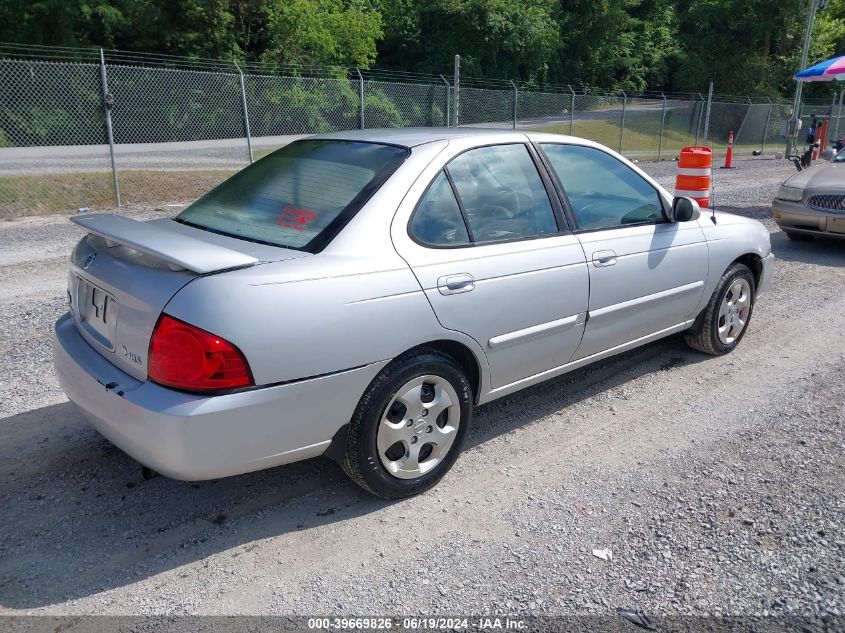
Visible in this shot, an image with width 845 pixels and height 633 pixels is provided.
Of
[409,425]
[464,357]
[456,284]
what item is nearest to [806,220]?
[464,357]

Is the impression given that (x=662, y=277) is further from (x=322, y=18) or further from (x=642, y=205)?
(x=322, y=18)

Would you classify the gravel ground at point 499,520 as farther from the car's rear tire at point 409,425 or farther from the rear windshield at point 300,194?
the rear windshield at point 300,194

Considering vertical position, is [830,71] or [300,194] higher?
[830,71]

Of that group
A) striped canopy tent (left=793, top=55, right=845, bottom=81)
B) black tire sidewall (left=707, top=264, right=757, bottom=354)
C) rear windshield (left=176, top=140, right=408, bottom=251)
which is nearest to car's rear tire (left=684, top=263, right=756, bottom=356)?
black tire sidewall (left=707, top=264, right=757, bottom=354)

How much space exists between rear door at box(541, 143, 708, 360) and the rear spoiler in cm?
201

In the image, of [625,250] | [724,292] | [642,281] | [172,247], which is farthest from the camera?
[724,292]

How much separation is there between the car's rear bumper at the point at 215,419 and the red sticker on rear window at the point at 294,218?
0.77 meters

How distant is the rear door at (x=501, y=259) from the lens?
10.5ft

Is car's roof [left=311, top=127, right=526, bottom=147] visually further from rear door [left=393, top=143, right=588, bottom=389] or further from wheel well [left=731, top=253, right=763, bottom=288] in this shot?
wheel well [left=731, top=253, right=763, bottom=288]

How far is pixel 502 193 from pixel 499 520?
1.67m

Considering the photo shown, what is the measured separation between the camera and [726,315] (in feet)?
16.6

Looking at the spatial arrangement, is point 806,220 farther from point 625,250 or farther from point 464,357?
point 464,357

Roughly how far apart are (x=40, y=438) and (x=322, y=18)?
1095 inches

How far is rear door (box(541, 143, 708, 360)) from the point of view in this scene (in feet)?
13.0
